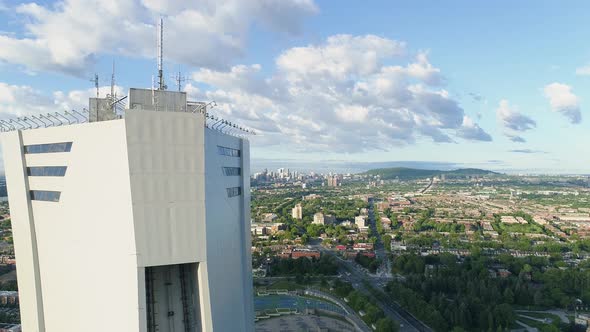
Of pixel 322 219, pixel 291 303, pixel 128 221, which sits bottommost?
pixel 291 303

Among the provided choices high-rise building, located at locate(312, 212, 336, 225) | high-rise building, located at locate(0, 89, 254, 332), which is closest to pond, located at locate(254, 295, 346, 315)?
high-rise building, located at locate(0, 89, 254, 332)

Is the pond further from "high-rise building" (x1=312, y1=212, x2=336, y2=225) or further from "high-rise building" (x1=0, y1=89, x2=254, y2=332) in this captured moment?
"high-rise building" (x1=312, y1=212, x2=336, y2=225)

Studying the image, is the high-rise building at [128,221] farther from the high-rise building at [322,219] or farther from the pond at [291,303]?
the high-rise building at [322,219]

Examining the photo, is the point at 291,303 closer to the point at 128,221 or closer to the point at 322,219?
the point at 128,221

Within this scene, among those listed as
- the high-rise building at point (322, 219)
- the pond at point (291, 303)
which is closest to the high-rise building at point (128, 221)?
the pond at point (291, 303)

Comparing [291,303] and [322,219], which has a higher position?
[322,219]

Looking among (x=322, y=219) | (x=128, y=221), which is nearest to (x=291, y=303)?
(x=128, y=221)

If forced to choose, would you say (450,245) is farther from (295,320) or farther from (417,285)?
(295,320)

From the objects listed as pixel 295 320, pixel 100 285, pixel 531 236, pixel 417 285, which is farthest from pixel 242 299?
pixel 531 236
